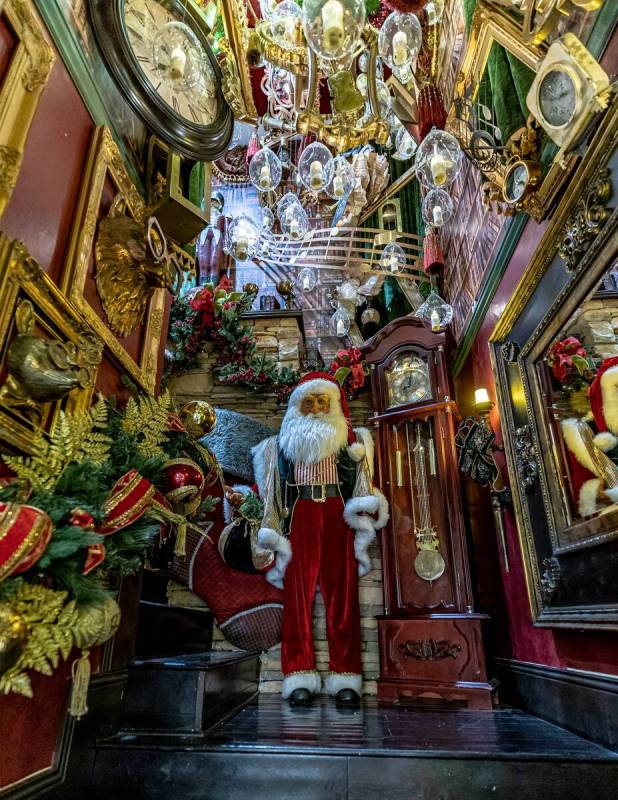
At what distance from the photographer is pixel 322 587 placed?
3129 mm

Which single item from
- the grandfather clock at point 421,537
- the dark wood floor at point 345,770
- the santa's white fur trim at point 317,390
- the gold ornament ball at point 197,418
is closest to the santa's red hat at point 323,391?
the santa's white fur trim at point 317,390

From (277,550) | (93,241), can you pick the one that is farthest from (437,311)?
(93,241)

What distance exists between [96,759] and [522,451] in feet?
7.52

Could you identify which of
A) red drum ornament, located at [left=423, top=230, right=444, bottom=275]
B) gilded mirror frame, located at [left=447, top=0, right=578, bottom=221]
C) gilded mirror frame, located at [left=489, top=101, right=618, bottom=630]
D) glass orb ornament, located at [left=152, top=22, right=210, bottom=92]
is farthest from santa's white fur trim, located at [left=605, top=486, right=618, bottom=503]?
red drum ornament, located at [left=423, top=230, right=444, bottom=275]

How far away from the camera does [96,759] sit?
5.28 ft

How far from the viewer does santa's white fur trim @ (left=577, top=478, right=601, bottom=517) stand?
1.91m

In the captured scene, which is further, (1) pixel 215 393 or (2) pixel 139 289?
(1) pixel 215 393

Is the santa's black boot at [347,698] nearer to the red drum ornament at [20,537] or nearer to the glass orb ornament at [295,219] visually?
the red drum ornament at [20,537]

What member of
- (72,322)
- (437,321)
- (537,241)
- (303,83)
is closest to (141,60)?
(303,83)

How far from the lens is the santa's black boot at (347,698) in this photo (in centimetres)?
273

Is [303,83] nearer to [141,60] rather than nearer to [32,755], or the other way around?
[141,60]

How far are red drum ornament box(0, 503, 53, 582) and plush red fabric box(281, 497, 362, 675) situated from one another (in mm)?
2307

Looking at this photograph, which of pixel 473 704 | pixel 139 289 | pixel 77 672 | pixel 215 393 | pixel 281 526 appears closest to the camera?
pixel 77 672

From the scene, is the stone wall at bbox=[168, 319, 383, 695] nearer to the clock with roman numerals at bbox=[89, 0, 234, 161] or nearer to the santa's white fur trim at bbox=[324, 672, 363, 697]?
the santa's white fur trim at bbox=[324, 672, 363, 697]
